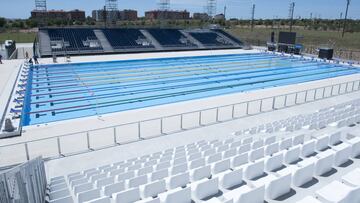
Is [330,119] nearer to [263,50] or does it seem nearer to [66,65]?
[66,65]

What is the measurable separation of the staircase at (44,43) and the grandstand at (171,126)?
0.10 meters

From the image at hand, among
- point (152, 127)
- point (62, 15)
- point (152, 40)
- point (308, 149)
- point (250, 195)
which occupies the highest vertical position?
point (62, 15)

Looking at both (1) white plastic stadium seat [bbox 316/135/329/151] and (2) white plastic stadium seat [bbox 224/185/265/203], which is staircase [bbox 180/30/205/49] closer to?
(1) white plastic stadium seat [bbox 316/135/329/151]

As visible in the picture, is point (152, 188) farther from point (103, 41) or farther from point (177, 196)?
point (103, 41)

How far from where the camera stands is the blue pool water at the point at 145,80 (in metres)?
15.9

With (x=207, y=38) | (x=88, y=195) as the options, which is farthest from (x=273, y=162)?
(x=207, y=38)

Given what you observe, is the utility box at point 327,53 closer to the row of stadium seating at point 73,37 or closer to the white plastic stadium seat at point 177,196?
the row of stadium seating at point 73,37

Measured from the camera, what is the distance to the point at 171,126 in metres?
11.4

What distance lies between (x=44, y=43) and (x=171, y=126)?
24.5 metres

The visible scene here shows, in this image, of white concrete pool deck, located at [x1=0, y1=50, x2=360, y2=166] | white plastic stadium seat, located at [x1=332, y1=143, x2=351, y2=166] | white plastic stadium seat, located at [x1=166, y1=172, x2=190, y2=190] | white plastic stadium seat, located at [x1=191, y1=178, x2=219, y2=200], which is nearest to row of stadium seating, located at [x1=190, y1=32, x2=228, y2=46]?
white concrete pool deck, located at [x1=0, y1=50, x2=360, y2=166]

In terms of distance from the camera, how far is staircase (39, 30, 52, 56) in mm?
28703

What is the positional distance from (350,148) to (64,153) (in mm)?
7730

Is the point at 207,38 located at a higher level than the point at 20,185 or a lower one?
higher

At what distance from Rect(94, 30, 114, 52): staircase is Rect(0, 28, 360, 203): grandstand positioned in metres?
0.22
